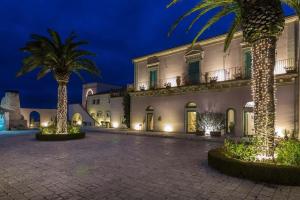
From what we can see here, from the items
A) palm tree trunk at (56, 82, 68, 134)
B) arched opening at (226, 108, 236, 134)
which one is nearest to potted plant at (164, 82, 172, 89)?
arched opening at (226, 108, 236, 134)

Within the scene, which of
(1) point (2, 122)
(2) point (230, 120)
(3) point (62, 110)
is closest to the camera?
(3) point (62, 110)

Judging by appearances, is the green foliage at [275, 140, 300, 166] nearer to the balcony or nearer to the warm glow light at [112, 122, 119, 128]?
the balcony

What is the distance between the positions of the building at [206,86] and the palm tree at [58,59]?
9120mm

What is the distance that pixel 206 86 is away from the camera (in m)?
19.9

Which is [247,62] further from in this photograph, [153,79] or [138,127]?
[138,127]

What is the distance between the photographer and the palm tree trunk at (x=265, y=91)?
705 centimetres

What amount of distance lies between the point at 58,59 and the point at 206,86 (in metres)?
12.6

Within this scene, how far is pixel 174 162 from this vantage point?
863 centimetres

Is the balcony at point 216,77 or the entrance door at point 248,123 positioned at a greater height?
the balcony at point 216,77

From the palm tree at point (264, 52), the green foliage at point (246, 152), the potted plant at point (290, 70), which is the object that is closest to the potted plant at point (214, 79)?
the potted plant at point (290, 70)

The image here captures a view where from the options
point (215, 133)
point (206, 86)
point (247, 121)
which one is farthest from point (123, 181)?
point (206, 86)

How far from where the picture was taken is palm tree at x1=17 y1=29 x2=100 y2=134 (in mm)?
16891

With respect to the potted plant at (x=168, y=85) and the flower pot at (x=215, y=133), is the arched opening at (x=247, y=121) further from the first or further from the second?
the potted plant at (x=168, y=85)

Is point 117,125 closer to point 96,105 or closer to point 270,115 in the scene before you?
point 96,105
